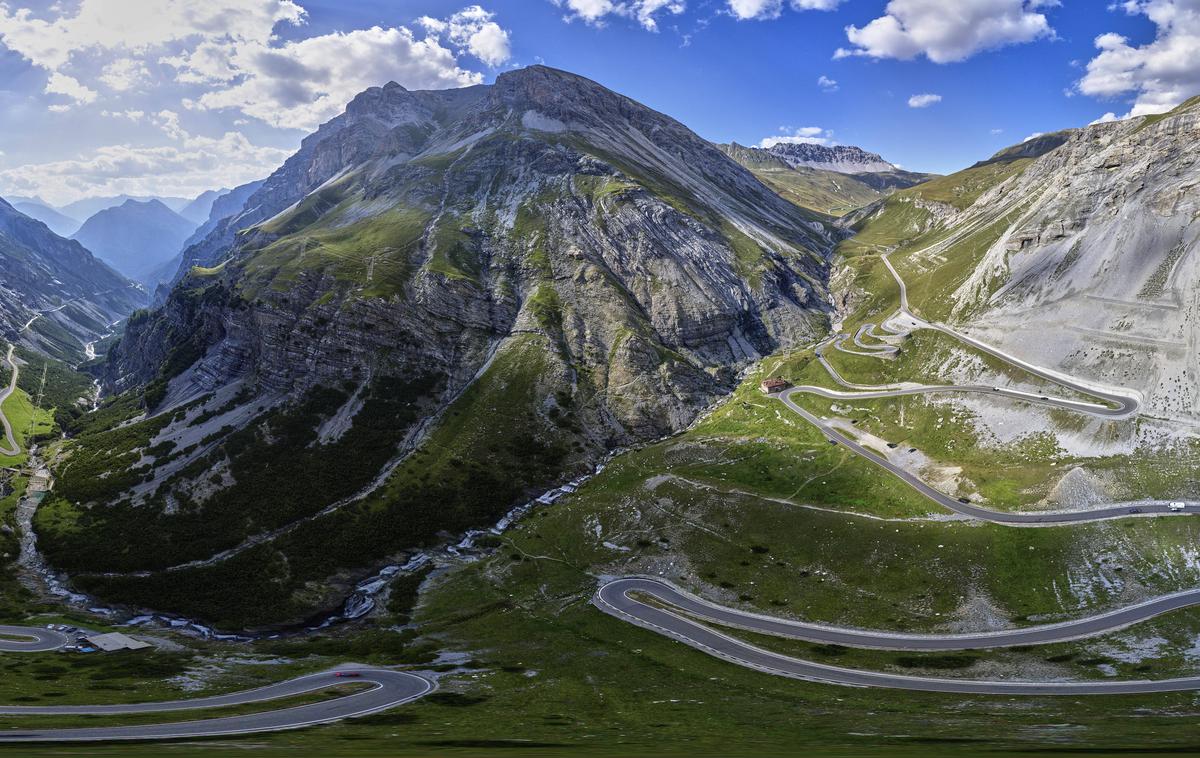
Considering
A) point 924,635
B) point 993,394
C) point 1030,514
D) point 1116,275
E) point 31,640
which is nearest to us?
point 924,635

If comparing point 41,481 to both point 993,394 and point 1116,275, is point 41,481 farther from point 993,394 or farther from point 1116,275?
point 1116,275

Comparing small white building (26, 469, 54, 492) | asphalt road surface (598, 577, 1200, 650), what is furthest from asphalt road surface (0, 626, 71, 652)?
asphalt road surface (598, 577, 1200, 650)

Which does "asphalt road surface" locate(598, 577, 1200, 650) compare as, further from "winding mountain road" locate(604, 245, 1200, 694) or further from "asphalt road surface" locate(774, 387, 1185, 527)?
"asphalt road surface" locate(774, 387, 1185, 527)

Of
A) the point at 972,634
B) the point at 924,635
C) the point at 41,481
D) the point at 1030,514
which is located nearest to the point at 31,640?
the point at 41,481

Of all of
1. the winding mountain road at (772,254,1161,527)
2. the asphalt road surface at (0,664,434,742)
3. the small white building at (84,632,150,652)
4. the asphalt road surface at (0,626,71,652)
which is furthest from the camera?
the winding mountain road at (772,254,1161,527)

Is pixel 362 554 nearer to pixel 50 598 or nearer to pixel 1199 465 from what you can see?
pixel 50 598

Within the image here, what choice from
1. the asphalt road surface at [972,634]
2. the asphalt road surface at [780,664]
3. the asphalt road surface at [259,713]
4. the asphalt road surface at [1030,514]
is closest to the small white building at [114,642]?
the asphalt road surface at [259,713]
